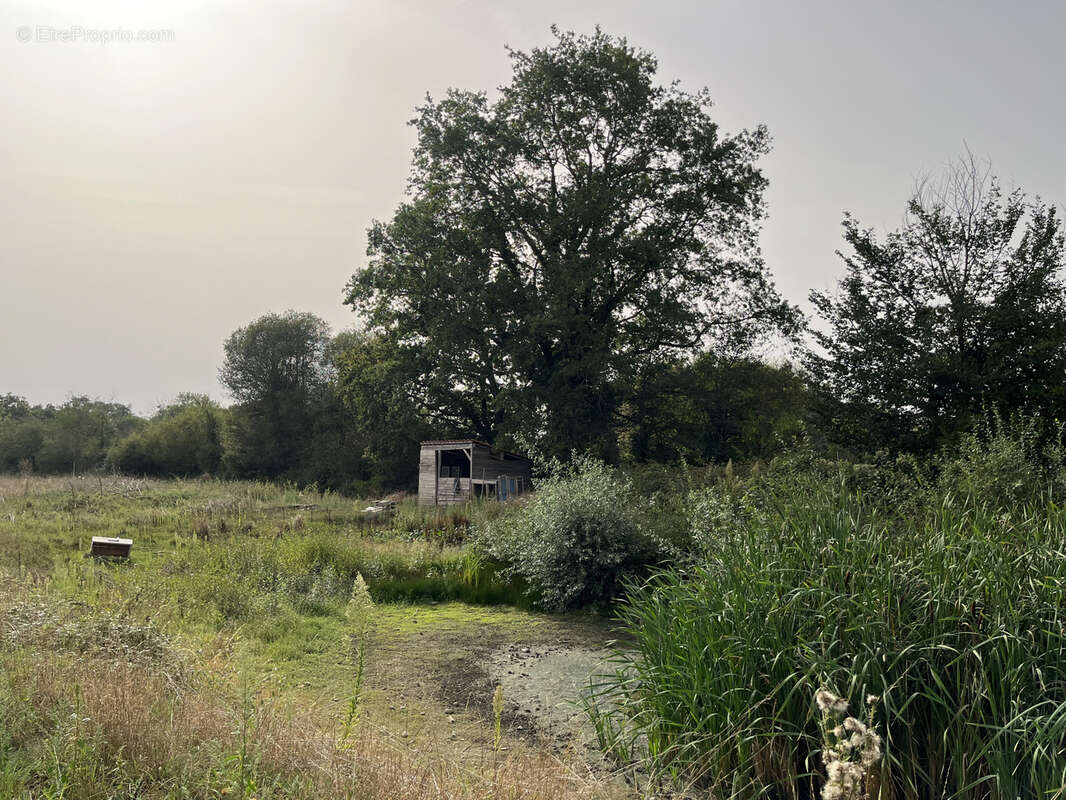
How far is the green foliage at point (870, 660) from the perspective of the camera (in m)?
3.46

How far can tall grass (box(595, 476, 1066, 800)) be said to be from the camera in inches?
136

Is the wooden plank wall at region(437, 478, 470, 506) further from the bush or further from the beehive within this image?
the bush

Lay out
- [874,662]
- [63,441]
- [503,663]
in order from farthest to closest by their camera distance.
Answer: [63,441] < [503,663] < [874,662]

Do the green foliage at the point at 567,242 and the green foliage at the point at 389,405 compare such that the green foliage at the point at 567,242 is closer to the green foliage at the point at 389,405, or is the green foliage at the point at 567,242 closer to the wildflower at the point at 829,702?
the green foliage at the point at 389,405

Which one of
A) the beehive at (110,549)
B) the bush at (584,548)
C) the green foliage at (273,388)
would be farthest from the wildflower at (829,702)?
the green foliage at (273,388)

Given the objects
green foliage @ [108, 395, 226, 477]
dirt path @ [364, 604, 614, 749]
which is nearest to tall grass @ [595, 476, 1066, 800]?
dirt path @ [364, 604, 614, 749]

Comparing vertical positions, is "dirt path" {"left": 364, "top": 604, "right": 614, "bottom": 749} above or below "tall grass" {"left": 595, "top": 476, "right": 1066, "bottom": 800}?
below

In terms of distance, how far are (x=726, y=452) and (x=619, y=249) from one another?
291 inches

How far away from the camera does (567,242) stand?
73.2 feet

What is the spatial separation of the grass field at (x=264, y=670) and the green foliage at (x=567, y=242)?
30.1ft

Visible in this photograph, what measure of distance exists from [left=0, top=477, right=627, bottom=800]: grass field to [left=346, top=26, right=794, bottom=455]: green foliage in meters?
9.17

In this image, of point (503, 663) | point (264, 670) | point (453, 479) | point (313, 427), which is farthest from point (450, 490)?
point (264, 670)

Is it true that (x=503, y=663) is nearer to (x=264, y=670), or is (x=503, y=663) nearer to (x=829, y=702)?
(x=264, y=670)

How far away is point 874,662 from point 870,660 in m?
0.06
